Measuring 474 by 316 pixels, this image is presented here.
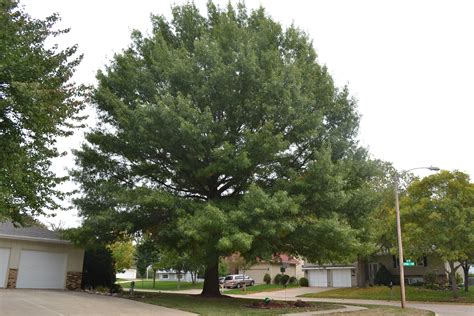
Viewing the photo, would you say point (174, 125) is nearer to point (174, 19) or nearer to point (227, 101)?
point (227, 101)

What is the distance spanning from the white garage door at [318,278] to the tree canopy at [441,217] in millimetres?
21169

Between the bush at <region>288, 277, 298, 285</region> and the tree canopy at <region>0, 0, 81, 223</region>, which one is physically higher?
the tree canopy at <region>0, 0, 81, 223</region>

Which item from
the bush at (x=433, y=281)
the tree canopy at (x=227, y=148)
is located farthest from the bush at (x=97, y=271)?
the bush at (x=433, y=281)

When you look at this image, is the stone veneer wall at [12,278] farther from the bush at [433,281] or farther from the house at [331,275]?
the house at [331,275]

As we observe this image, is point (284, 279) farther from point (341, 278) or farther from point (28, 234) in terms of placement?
point (28, 234)

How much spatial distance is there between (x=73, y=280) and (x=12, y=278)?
3.56 m

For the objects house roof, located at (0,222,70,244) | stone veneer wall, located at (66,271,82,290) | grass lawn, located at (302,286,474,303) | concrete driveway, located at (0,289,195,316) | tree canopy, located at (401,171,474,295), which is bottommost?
grass lawn, located at (302,286,474,303)

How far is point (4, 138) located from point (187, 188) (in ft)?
39.8

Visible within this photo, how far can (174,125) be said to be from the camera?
18.9m

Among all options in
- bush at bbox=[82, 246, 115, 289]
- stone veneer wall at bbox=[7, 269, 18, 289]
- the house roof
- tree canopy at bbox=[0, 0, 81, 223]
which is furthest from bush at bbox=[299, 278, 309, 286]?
tree canopy at bbox=[0, 0, 81, 223]

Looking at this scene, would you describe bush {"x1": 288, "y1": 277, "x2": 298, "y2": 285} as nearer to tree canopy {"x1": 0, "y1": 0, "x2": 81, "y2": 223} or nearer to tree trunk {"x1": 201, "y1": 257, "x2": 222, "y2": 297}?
tree trunk {"x1": 201, "y1": 257, "x2": 222, "y2": 297}

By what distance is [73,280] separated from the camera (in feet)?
89.8

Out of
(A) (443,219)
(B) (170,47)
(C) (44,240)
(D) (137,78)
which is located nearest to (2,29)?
(D) (137,78)

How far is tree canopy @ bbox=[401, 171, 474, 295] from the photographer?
29.4 meters
